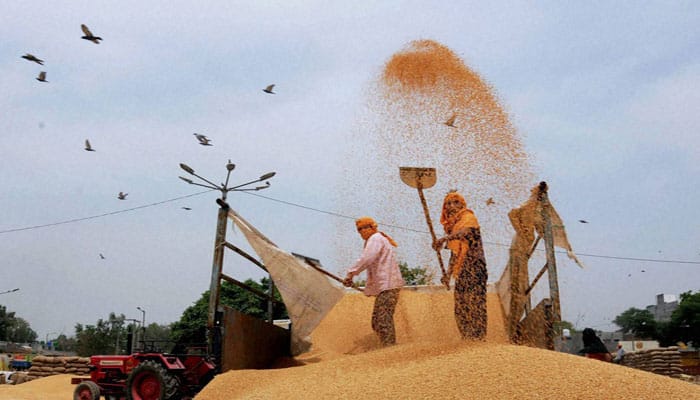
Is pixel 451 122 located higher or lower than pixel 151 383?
higher

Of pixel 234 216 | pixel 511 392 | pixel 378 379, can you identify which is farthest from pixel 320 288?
pixel 511 392

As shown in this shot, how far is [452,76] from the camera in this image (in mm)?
6754

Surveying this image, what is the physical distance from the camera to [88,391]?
774cm

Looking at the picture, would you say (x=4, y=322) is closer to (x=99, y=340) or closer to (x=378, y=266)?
(x=99, y=340)

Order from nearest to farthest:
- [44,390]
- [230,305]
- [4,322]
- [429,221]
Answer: [429,221] → [44,390] → [230,305] → [4,322]

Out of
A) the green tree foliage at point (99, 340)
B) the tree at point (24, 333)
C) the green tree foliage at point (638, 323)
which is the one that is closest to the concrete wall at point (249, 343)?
the green tree foliage at point (99, 340)

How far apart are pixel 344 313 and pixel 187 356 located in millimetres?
1778

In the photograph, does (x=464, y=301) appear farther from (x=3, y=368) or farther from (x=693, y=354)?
(x=3, y=368)

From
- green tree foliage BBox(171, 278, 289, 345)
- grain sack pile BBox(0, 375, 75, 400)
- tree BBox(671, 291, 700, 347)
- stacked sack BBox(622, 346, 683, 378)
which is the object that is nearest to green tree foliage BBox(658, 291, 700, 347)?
tree BBox(671, 291, 700, 347)

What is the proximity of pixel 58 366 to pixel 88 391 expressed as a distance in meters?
9.43

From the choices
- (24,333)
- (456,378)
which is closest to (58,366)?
(456,378)

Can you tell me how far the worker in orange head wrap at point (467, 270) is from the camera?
5.08 m

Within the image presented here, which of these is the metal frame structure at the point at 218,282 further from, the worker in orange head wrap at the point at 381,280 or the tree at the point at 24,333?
the tree at the point at 24,333

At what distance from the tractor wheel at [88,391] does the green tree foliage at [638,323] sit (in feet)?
172
